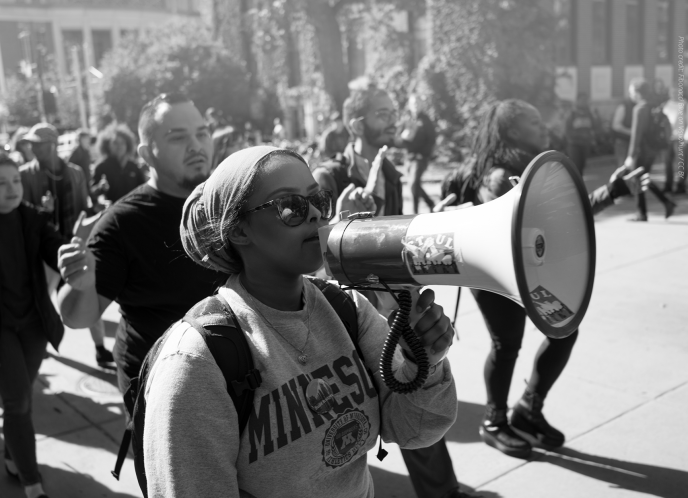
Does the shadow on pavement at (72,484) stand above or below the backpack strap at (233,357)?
below

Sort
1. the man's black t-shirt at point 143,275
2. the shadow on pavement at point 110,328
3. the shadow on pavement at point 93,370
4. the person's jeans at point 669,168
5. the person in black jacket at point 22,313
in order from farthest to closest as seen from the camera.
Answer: the person's jeans at point 669,168, the shadow on pavement at point 110,328, the shadow on pavement at point 93,370, the person in black jacket at point 22,313, the man's black t-shirt at point 143,275

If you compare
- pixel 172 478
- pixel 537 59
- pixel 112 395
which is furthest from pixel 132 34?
pixel 172 478

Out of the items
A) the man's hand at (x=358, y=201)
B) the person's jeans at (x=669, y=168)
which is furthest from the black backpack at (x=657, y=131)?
the man's hand at (x=358, y=201)

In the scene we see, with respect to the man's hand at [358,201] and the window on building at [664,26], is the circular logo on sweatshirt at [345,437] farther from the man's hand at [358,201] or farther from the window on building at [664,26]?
the window on building at [664,26]

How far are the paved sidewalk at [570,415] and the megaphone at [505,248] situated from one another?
205 cm

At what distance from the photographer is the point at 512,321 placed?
3.55m

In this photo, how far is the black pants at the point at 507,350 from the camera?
11.7 feet

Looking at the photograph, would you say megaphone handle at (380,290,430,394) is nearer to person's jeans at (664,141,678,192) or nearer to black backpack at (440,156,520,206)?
black backpack at (440,156,520,206)

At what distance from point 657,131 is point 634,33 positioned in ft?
56.8

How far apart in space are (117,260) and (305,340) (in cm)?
120

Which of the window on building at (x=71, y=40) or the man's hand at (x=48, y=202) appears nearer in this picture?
the man's hand at (x=48, y=202)

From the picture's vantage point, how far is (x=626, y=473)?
346 centimetres

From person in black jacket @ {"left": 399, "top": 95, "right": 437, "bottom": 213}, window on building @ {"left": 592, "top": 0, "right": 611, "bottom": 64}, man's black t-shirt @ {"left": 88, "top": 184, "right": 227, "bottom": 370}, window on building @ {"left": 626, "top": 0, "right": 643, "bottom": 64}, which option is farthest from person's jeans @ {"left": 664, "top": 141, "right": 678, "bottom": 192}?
window on building @ {"left": 626, "top": 0, "right": 643, "bottom": 64}

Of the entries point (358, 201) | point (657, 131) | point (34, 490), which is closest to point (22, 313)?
point (34, 490)
